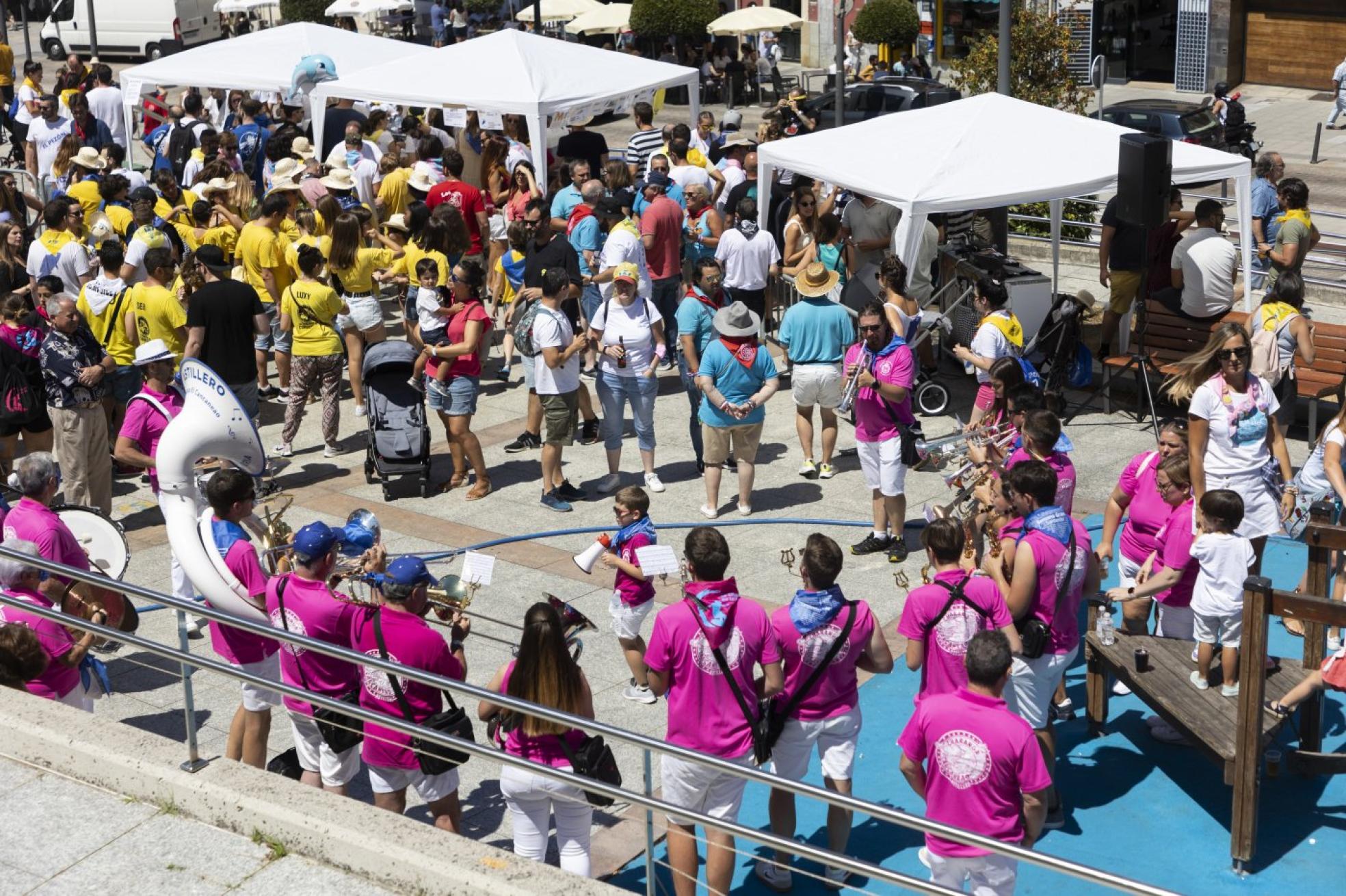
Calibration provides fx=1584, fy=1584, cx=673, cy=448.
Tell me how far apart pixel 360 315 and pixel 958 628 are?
7911 mm

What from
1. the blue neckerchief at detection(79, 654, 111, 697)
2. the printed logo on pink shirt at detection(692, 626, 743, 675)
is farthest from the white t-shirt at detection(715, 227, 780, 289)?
the printed logo on pink shirt at detection(692, 626, 743, 675)

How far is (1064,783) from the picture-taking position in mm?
8109

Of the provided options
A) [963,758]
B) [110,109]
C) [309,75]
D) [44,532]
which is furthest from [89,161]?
[963,758]

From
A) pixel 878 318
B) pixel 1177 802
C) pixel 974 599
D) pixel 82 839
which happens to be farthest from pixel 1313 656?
pixel 82 839

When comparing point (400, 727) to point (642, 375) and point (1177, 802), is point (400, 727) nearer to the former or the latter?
point (1177, 802)

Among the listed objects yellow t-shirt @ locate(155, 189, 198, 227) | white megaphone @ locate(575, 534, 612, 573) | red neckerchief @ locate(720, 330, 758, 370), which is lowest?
white megaphone @ locate(575, 534, 612, 573)

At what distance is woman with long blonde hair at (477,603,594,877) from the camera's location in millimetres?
6254

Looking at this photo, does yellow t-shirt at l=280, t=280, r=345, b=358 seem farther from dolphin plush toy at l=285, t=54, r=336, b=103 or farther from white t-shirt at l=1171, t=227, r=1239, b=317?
dolphin plush toy at l=285, t=54, r=336, b=103

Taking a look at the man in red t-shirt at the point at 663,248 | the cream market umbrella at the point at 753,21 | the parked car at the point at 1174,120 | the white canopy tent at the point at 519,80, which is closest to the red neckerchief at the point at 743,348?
the man in red t-shirt at the point at 663,248

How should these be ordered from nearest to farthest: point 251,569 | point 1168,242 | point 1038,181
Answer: point 251,569 → point 1038,181 → point 1168,242

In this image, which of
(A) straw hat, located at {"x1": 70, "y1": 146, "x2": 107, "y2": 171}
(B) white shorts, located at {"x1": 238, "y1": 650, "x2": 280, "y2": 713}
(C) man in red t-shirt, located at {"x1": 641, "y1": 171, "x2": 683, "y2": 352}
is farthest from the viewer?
(A) straw hat, located at {"x1": 70, "y1": 146, "x2": 107, "y2": 171}

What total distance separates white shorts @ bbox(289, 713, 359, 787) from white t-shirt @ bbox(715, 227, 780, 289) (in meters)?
7.74

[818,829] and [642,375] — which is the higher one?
[642,375]

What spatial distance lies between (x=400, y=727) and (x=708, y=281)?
660 centimetres
